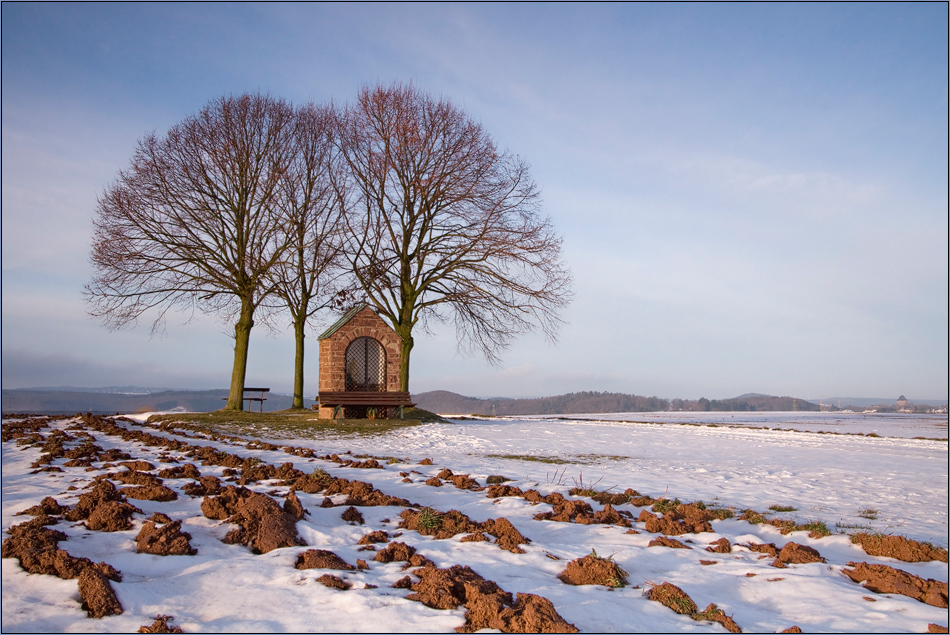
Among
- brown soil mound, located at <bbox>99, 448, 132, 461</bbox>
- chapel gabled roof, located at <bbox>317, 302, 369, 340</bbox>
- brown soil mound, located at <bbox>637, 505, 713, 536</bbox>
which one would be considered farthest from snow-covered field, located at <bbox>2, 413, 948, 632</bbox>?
chapel gabled roof, located at <bbox>317, 302, 369, 340</bbox>

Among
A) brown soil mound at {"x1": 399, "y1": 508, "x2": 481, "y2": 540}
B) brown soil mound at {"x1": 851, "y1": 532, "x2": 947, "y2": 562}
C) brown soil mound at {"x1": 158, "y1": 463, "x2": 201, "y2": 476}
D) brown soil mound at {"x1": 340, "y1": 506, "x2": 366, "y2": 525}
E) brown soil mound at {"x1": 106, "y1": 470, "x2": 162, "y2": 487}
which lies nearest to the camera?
brown soil mound at {"x1": 851, "y1": 532, "x2": 947, "y2": 562}

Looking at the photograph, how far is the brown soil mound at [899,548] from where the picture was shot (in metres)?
5.00

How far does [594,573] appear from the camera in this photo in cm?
422

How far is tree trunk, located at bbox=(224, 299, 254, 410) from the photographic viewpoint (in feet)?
72.9

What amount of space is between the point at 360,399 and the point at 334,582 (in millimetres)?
15920

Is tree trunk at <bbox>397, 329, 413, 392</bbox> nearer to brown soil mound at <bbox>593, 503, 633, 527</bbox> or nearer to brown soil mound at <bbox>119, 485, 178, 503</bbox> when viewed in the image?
brown soil mound at <bbox>119, 485, 178, 503</bbox>

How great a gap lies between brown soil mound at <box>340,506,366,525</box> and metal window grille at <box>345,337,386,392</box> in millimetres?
15950

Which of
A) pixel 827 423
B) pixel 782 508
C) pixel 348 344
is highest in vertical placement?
pixel 348 344

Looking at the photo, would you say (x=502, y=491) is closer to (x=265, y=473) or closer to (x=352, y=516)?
(x=352, y=516)

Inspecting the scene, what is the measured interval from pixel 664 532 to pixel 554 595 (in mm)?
2133

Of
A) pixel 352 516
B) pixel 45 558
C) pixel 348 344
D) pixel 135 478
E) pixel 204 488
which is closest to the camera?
pixel 45 558

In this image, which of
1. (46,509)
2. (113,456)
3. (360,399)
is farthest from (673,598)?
(360,399)

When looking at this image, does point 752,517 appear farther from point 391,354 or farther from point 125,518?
point 391,354

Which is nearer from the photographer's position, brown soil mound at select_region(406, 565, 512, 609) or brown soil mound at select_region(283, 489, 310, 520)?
brown soil mound at select_region(406, 565, 512, 609)
